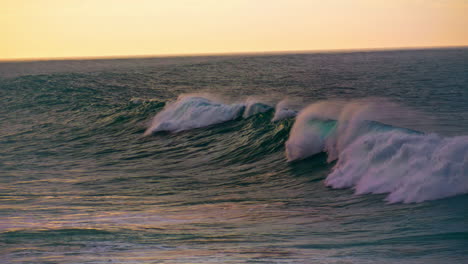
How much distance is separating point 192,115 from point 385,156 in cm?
1089

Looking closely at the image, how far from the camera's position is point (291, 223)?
286 inches

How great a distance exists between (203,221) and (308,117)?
7.25 metres

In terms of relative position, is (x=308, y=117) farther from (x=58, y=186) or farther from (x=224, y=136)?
(x=58, y=186)

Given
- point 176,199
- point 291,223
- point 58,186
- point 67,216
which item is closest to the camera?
point 291,223

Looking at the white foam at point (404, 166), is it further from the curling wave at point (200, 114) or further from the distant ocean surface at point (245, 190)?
the curling wave at point (200, 114)

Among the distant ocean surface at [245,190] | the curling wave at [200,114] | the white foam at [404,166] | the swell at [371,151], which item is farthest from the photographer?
the curling wave at [200,114]

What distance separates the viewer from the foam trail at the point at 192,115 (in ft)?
61.0

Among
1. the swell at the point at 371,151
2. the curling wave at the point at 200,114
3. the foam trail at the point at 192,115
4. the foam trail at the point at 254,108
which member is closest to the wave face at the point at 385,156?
the swell at the point at 371,151

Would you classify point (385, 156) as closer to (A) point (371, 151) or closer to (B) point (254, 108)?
(A) point (371, 151)

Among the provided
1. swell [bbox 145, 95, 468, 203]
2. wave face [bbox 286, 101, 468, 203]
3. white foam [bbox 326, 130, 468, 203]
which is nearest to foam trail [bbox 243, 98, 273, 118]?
swell [bbox 145, 95, 468, 203]

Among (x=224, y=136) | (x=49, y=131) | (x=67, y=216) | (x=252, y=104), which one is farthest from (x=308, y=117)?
(x=49, y=131)

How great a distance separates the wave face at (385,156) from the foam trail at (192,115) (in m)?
5.82

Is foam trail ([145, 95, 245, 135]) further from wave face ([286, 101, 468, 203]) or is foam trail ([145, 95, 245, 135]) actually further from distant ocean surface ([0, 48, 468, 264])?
wave face ([286, 101, 468, 203])

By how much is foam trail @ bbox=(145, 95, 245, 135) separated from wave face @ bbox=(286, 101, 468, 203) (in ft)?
19.1
